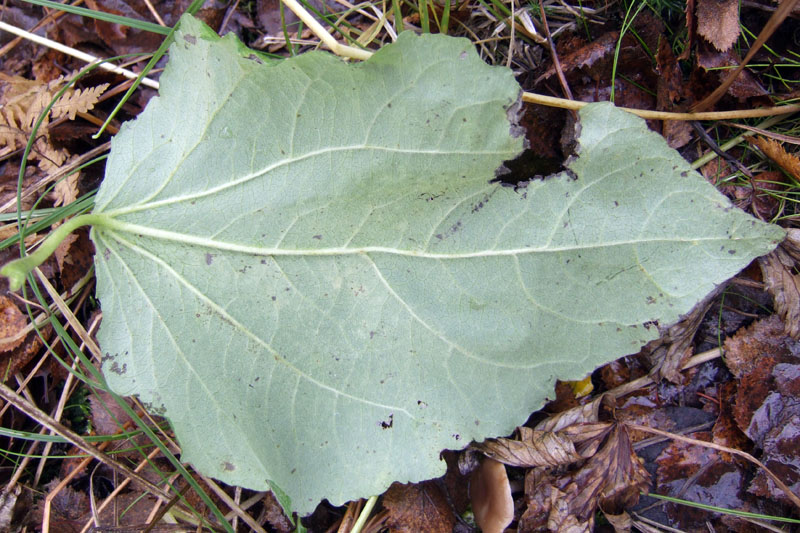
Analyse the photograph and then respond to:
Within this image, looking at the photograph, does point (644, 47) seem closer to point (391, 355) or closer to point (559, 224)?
point (559, 224)

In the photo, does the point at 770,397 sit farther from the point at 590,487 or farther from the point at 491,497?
the point at 491,497

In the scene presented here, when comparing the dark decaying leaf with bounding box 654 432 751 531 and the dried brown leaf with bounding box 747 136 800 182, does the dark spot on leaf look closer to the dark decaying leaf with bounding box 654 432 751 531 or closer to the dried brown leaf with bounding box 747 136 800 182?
the dark decaying leaf with bounding box 654 432 751 531

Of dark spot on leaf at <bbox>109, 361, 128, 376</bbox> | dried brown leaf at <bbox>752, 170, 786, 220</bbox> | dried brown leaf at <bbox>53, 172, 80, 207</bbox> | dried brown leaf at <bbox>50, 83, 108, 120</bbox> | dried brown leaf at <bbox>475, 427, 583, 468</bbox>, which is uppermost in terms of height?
dried brown leaf at <bbox>50, 83, 108, 120</bbox>

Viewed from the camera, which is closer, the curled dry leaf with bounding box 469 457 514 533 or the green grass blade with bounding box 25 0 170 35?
the curled dry leaf with bounding box 469 457 514 533

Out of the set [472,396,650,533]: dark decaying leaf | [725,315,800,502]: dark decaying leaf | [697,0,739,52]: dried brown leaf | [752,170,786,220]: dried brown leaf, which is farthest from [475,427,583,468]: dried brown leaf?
[697,0,739,52]: dried brown leaf

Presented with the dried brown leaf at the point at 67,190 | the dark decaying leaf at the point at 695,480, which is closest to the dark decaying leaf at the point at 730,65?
the dark decaying leaf at the point at 695,480

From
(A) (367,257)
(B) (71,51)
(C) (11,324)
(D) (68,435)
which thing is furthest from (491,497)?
(B) (71,51)
